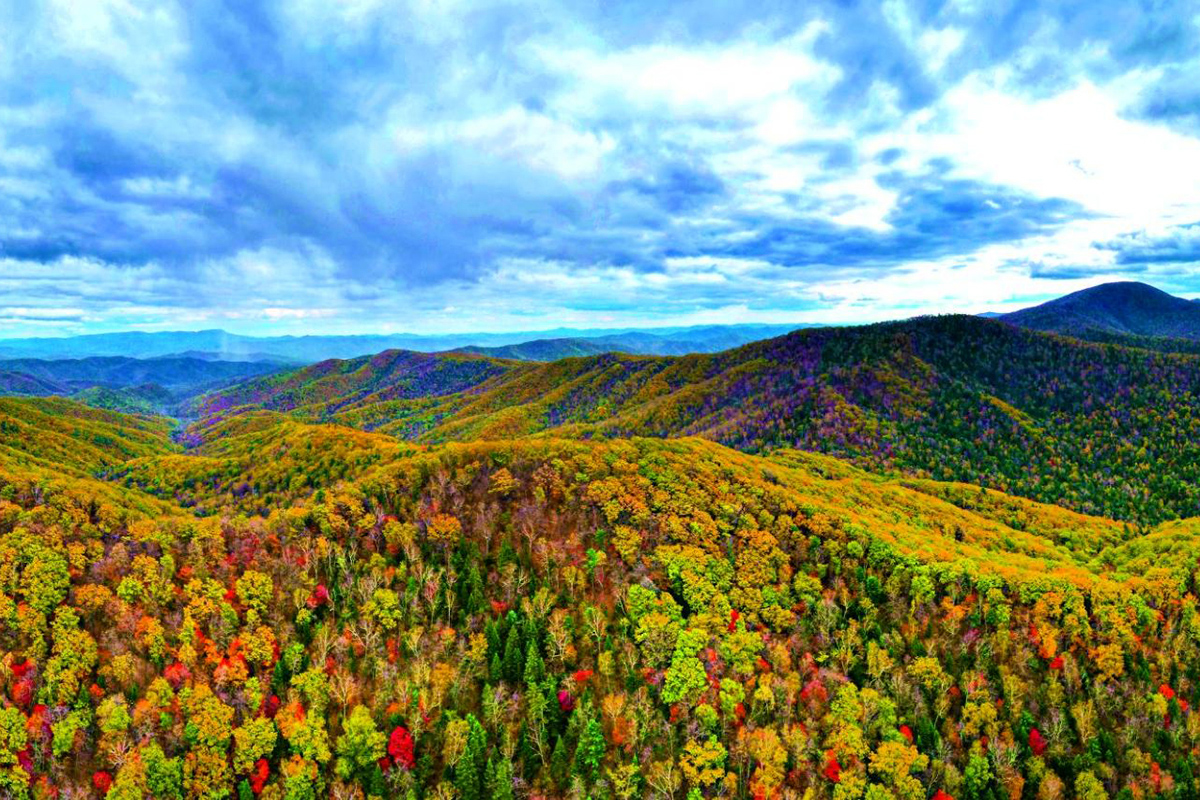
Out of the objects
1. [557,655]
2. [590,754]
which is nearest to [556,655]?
[557,655]

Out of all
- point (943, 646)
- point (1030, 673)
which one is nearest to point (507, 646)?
point (943, 646)

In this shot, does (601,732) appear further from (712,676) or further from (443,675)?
(443,675)

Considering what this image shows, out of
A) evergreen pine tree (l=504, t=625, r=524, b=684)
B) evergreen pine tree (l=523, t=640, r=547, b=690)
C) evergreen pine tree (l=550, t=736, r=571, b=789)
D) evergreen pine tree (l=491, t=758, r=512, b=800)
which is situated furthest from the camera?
evergreen pine tree (l=504, t=625, r=524, b=684)

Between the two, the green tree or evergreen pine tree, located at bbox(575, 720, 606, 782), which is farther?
evergreen pine tree, located at bbox(575, 720, 606, 782)

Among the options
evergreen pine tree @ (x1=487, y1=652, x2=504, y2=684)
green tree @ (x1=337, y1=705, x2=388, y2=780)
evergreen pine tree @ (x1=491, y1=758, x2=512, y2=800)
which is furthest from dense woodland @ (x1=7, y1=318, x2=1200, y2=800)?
evergreen pine tree @ (x1=491, y1=758, x2=512, y2=800)

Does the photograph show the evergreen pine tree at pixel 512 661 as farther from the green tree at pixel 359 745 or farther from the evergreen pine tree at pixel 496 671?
the green tree at pixel 359 745

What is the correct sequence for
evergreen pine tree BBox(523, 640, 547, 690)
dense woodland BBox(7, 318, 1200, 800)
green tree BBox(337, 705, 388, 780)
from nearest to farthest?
1. green tree BBox(337, 705, 388, 780)
2. dense woodland BBox(7, 318, 1200, 800)
3. evergreen pine tree BBox(523, 640, 547, 690)

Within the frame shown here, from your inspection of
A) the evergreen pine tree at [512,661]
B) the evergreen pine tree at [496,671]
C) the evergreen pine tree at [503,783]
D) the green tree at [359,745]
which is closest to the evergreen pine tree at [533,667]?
the evergreen pine tree at [512,661]

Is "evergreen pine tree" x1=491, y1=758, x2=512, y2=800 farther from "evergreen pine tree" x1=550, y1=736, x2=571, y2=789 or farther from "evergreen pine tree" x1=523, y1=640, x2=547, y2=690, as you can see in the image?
"evergreen pine tree" x1=523, y1=640, x2=547, y2=690

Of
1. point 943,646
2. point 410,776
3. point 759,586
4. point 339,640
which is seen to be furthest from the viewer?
point 759,586
